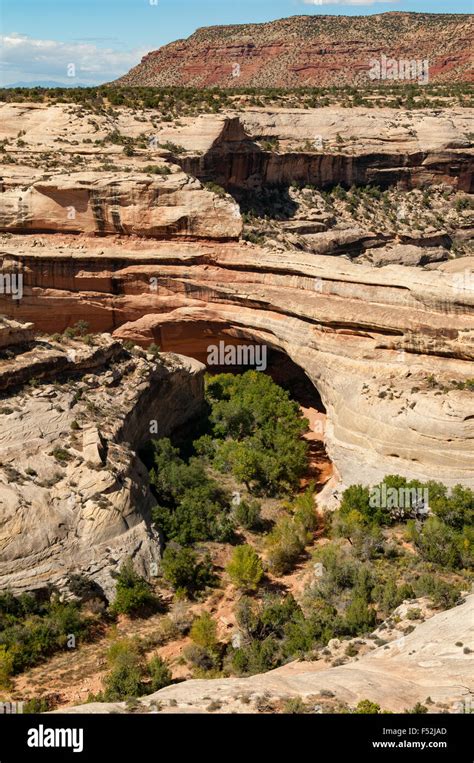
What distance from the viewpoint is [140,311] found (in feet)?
109

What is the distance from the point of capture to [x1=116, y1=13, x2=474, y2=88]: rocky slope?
371ft

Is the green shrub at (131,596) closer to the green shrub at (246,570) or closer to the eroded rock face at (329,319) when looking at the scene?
the green shrub at (246,570)

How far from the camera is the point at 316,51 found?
117 m

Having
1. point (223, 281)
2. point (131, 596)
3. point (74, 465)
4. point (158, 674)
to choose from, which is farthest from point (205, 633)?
point (223, 281)

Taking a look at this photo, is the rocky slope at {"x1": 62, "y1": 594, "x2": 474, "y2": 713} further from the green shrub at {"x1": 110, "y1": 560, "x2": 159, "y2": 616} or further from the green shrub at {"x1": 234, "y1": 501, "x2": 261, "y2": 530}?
the green shrub at {"x1": 234, "y1": 501, "x2": 261, "y2": 530}

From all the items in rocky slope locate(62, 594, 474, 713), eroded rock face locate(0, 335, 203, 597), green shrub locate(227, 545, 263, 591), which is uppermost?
eroded rock face locate(0, 335, 203, 597)

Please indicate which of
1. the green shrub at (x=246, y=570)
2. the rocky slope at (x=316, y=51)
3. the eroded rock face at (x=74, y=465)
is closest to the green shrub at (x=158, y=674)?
the eroded rock face at (x=74, y=465)

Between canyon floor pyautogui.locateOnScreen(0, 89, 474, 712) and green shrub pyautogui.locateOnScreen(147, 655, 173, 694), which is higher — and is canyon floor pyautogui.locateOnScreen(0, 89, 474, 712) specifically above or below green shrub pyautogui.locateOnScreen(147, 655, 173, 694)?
above

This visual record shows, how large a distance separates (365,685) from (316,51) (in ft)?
377

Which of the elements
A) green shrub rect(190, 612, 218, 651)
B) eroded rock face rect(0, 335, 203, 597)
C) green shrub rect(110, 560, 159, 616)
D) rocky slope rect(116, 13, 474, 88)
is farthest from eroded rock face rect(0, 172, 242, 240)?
rocky slope rect(116, 13, 474, 88)

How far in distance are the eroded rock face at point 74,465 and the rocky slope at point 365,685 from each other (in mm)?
5246

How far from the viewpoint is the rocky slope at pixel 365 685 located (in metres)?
14.1

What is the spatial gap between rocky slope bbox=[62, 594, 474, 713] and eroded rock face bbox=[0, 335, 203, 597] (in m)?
5.25

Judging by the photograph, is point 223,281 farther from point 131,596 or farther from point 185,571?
point 131,596
